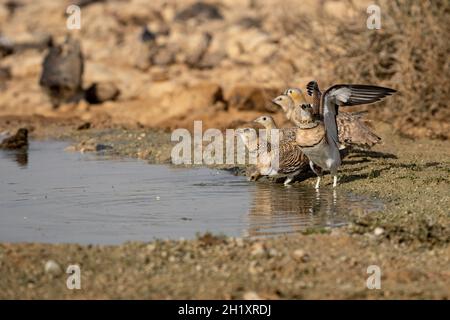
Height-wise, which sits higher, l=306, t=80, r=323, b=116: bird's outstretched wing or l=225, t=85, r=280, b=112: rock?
l=225, t=85, r=280, b=112: rock

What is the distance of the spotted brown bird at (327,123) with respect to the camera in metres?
9.04

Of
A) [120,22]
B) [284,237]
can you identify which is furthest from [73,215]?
[120,22]

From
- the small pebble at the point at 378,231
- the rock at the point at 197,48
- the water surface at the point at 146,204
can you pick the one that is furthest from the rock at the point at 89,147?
the rock at the point at 197,48

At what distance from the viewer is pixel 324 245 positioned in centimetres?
675

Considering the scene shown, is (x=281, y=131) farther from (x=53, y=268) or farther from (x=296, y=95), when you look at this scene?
(x=53, y=268)

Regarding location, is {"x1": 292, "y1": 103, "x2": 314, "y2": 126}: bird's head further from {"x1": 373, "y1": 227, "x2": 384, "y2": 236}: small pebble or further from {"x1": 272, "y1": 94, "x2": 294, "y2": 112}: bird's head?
{"x1": 373, "y1": 227, "x2": 384, "y2": 236}: small pebble

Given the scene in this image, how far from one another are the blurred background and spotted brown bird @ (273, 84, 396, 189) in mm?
4235

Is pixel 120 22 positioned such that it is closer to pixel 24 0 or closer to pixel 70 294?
pixel 24 0

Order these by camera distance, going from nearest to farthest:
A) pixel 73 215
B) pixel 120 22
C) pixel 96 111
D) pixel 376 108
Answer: pixel 73 215 < pixel 376 108 < pixel 96 111 < pixel 120 22

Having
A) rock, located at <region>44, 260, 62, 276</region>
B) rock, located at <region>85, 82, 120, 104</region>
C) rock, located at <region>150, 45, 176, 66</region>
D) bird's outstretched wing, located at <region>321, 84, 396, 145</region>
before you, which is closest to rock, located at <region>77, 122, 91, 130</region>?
rock, located at <region>85, 82, 120, 104</region>

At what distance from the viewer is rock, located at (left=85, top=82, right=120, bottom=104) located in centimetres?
1914

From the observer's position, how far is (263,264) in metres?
6.25

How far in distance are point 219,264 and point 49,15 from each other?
69.2ft

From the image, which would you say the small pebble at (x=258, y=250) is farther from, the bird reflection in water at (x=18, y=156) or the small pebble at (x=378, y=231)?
the bird reflection in water at (x=18, y=156)
